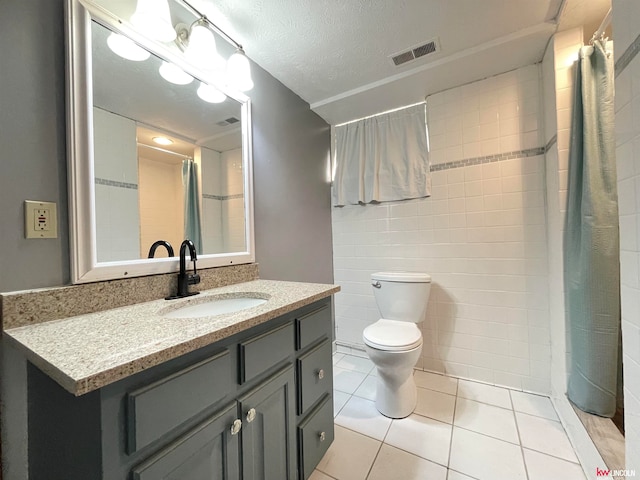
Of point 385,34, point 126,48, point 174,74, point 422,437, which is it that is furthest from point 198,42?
point 422,437

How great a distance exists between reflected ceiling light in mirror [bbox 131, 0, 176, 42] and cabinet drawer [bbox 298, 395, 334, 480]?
5.62ft

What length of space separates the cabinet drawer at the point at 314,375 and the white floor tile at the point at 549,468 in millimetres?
969

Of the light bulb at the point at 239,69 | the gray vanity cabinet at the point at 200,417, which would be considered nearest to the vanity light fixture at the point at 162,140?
the light bulb at the point at 239,69

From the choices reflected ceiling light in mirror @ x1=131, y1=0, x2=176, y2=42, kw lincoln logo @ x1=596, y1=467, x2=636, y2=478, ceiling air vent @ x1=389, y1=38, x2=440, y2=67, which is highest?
ceiling air vent @ x1=389, y1=38, x2=440, y2=67

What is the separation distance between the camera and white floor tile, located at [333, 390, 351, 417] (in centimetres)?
163

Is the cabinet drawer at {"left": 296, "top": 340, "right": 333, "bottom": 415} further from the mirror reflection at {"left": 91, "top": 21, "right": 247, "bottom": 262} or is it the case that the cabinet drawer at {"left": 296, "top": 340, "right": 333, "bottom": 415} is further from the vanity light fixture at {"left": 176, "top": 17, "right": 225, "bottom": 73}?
the vanity light fixture at {"left": 176, "top": 17, "right": 225, "bottom": 73}

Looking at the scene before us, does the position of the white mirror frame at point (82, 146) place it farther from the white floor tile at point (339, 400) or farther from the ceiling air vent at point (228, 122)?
the white floor tile at point (339, 400)

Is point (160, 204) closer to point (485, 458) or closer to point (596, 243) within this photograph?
point (485, 458)

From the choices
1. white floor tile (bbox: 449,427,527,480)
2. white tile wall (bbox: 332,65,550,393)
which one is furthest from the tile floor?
white tile wall (bbox: 332,65,550,393)

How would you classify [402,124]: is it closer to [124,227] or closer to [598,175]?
[598,175]

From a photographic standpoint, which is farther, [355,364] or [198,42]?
[355,364]

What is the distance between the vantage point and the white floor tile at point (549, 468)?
1.14 metres

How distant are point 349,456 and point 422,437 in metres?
0.41

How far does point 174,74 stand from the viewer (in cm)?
124
